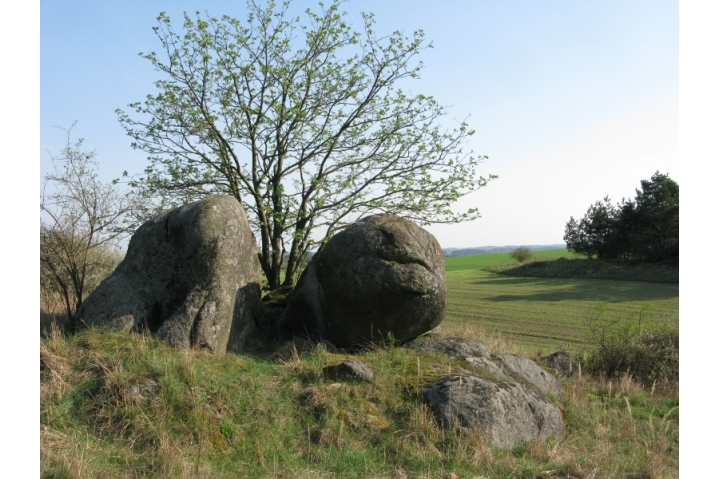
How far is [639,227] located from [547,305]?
21729 millimetres

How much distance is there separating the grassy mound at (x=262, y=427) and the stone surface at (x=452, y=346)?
133cm

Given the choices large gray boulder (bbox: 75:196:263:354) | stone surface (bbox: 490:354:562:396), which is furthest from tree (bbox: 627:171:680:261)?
large gray boulder (bbox: 75:196:263:354)

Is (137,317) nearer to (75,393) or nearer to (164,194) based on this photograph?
(75,393)

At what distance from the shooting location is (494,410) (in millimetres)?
8664

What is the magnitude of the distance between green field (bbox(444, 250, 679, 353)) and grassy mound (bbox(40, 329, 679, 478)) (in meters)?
6.71

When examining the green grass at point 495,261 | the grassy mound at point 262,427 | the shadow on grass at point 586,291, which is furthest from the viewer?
the green grass at point 495,261

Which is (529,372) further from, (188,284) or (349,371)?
(188,284)

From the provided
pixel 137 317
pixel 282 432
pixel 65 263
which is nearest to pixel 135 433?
pixel 282 432

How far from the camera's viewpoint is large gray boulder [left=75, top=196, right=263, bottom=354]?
10.5 m

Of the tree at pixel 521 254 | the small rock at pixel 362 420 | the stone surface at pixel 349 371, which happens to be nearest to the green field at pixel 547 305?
the stone surface at pixel 349 371

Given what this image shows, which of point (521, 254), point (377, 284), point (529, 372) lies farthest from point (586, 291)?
point (521, 254)

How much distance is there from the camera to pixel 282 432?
8.06 m

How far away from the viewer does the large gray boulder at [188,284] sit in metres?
10.5

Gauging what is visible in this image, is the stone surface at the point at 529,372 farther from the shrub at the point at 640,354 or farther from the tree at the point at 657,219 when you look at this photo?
the tree at the point at 657,219
